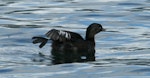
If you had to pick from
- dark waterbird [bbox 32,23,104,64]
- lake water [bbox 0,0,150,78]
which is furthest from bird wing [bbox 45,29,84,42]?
lake water [bbox 0,0,150,78]

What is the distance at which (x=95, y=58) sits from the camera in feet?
50.3

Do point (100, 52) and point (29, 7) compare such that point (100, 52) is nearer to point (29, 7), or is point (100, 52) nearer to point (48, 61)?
point (48, 61)

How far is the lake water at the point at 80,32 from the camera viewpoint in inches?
543

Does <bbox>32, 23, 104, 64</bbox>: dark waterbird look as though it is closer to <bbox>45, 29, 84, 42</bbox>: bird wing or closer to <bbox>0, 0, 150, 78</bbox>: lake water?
<bbox>45, 29, 84, 42</bbox>: bird wing

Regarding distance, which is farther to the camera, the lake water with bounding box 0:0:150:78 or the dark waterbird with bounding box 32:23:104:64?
the dark waterbird with bounding box 32:23:104:64

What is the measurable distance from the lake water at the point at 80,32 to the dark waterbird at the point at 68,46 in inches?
7.5

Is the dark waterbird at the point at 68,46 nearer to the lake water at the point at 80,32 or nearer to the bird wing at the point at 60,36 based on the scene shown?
the bird wing at the point at 60,36

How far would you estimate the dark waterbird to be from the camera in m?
15.6

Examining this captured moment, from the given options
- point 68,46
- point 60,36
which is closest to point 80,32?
point 68,46

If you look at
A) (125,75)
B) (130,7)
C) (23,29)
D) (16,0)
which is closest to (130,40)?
(23,29)

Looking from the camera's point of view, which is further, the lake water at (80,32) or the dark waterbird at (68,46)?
the dark waterbird at (68,46)

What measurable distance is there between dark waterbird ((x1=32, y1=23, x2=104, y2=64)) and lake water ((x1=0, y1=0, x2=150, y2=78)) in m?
0.19

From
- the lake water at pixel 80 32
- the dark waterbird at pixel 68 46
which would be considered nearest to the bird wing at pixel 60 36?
the dark waterbird at pixel 68 46

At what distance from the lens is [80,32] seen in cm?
1897
